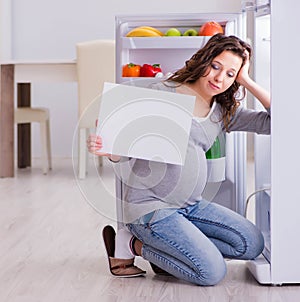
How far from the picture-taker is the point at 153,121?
7.25ft

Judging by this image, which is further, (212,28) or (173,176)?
(212,28)

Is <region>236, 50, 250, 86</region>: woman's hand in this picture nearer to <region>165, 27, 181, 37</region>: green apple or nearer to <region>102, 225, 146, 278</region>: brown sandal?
<region>165, 27, 181, 37</region>: green apple

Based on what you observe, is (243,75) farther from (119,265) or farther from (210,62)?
(119,265)

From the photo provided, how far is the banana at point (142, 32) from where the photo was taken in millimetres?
2605

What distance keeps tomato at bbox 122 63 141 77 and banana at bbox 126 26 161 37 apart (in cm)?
10

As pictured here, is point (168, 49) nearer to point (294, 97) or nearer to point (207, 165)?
point (207, 165)

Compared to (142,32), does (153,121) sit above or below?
below

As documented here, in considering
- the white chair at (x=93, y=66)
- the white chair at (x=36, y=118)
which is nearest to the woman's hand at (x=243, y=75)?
the white chair at (x=93, y=66)

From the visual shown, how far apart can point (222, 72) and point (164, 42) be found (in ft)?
1.57

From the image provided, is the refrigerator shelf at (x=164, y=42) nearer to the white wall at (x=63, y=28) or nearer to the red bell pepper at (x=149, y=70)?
the red bell pepper at (x=149, y=70)

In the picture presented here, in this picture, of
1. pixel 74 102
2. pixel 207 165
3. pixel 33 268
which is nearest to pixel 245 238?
pixel 207 165

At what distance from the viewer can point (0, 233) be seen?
120 inches

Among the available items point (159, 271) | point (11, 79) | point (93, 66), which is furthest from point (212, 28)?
point (11, 79)

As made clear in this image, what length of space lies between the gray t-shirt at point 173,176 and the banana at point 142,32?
402 millimetres
